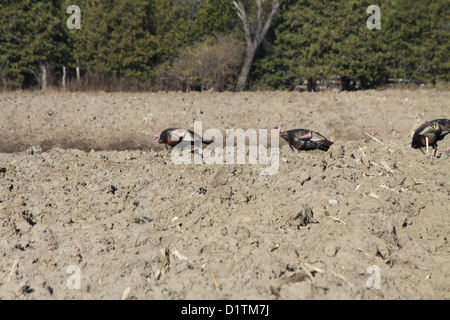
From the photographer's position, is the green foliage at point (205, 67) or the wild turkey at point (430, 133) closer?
the wild turkey at point (430, 133)

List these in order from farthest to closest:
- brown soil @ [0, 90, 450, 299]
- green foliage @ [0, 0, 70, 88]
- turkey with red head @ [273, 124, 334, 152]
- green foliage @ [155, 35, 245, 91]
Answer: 1. green foliage @ [155, 35, 245, 91]
2. green foliage @ [0, 0, 70, 88]
3. turkey with red head @ [273, 124, 334, 152]
4. brown soil @ [0, 90, 450, 299]

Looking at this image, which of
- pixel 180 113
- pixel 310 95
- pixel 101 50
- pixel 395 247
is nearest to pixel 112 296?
pixel 395 247

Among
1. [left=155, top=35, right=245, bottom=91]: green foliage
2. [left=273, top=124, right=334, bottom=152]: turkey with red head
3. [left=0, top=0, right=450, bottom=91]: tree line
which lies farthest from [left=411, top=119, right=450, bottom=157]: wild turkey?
[left=155, top=35, right=245, bottom=91]: green foliage

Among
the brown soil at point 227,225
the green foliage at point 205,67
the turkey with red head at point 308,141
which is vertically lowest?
the brown soil at point 227,225

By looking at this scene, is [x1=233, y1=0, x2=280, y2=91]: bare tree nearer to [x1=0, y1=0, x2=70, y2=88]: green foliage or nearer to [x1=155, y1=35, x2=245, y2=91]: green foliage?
[x1=155, y1=35, x2=245, y2=91]: green foliage

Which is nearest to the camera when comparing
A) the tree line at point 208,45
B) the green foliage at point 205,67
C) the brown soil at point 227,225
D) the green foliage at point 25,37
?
the brown soil at point 227,225

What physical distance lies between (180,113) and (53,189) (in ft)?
19.8

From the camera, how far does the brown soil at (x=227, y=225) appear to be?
14.6 ft

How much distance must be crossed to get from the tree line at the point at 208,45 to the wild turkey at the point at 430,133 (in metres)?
10.1

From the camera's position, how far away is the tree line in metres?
17.4

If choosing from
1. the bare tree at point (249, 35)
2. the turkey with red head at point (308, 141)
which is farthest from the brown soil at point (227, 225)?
the bare tree at point (249, 35)

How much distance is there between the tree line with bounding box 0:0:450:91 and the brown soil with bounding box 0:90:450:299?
953cm

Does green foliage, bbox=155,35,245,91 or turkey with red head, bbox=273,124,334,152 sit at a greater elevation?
green foliage, bbox=155,35,245,91

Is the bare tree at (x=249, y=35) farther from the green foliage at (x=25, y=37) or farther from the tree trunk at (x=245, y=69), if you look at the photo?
the green foliage at (x=25, y=37)
